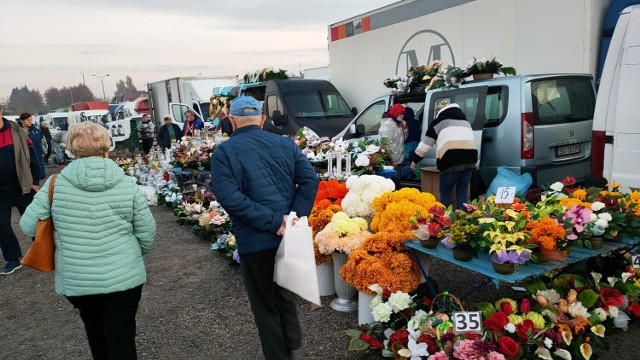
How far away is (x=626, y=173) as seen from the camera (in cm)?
390

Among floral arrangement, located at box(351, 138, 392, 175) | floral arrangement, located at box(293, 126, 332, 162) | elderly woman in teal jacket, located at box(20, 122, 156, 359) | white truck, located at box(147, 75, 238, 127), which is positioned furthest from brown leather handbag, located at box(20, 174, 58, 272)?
white truck, located at box(147, 75, 238, 127)

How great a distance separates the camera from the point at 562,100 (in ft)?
19.3

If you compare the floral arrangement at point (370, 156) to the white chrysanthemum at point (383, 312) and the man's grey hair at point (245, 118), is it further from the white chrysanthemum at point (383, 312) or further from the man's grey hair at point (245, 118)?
the man's grey hair at point (245, 118)

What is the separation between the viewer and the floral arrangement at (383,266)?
135 inches

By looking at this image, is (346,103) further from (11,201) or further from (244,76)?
(11,201)

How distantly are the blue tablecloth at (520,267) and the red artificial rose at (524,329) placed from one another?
235 millimetres

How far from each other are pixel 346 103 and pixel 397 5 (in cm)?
266

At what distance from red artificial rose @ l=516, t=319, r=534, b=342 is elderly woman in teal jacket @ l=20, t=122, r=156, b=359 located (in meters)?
2.15

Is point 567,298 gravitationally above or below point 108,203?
below

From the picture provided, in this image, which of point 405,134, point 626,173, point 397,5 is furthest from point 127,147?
point 626,173

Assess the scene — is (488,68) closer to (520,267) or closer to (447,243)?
(447,243)

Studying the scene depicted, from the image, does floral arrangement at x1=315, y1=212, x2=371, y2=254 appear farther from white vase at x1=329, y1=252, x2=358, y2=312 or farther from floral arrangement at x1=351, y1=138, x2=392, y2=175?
floral arrangement at x1=351, y1=138, x2=392, y2=175

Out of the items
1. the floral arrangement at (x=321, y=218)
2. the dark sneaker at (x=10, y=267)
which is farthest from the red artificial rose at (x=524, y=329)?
the dark sneaker at (x=10, y=267)

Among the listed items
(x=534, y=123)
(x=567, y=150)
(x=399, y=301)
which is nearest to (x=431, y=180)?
(x=534, y=123)
